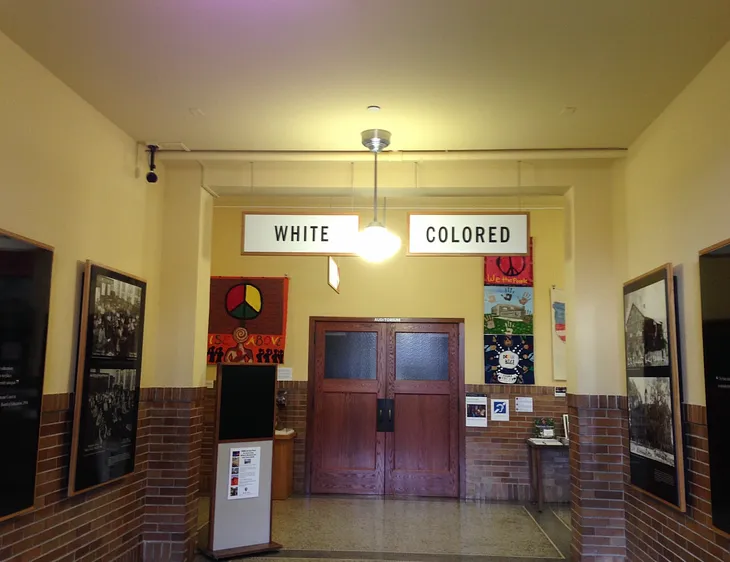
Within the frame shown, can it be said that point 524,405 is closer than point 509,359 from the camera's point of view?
Yes

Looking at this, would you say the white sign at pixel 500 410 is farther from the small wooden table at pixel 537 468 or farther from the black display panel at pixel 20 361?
the black display panel at pixel 20 361

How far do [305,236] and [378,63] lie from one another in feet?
4.42

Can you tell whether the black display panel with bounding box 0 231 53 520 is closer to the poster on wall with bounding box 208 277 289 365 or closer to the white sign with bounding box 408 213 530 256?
the white sign with bounding box 408 213 530 256

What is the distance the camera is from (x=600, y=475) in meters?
4.63

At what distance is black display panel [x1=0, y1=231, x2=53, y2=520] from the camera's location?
3111mm

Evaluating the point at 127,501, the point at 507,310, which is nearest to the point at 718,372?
the point at 127,501

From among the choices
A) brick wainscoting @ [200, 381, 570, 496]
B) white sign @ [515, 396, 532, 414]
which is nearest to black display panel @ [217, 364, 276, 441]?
brick wainscoting @ [200, 381, 570, 496]

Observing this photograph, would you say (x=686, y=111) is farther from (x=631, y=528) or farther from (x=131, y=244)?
(x=131, y=244)

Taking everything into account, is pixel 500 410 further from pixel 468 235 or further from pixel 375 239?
pixel 375 239

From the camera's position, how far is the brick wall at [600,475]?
4.58 metres

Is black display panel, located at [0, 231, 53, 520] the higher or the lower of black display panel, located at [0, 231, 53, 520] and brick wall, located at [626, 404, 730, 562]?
the higher

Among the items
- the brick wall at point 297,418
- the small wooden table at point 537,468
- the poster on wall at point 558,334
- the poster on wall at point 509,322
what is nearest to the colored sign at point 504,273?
the poster on wall at point 509,322

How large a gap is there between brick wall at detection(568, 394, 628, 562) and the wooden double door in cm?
280

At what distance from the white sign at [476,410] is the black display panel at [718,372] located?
4.11 metres
